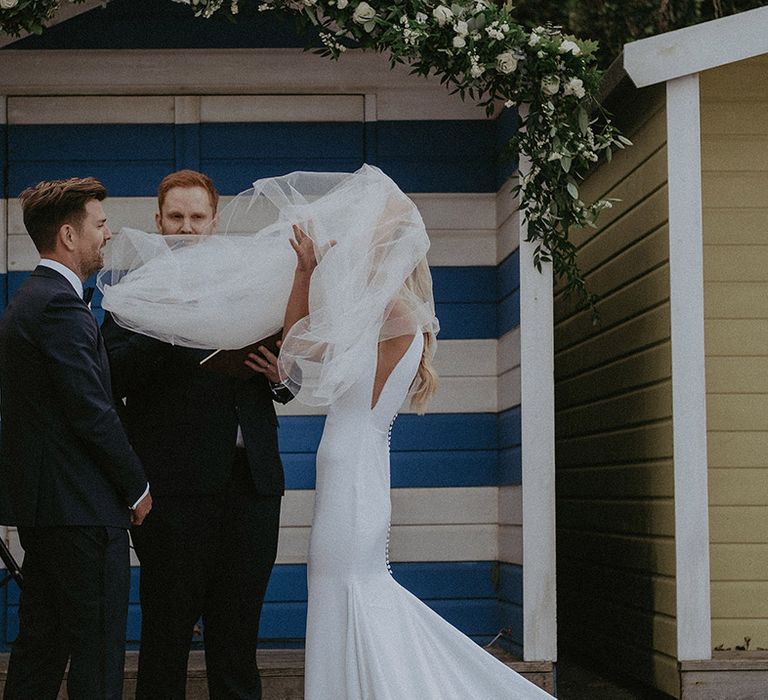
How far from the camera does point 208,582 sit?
3.79 meters

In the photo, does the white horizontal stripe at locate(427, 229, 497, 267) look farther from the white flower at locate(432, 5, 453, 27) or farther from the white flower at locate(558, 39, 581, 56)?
the white flower at locate(432, 5, 453, 27)

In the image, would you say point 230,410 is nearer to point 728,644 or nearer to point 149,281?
point 149,281

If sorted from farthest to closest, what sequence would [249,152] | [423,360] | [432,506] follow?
[249,152], [432,506], [423,360]

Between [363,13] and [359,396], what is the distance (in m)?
1.49

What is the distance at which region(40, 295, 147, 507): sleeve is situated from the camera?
3.30m

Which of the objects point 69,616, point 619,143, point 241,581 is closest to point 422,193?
point 619,143

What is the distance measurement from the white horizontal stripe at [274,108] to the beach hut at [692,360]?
1.27 m

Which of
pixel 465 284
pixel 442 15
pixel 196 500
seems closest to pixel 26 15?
pixel 442 15

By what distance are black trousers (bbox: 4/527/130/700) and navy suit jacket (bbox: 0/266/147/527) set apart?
0.23ft

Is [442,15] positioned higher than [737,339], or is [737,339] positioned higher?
[442,15]

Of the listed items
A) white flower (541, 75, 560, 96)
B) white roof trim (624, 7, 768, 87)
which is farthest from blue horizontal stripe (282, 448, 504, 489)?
white roof trim (624, 7, 768, 87)

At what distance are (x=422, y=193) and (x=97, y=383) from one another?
2277mm

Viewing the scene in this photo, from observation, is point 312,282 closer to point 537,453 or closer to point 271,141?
point 537,453

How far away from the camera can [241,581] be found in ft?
12.4
